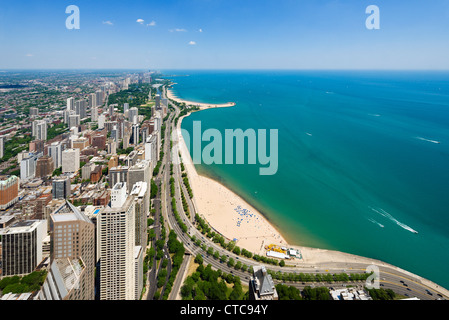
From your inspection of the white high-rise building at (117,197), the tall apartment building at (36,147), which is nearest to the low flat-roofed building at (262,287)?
the white high-rise building at (117,197)

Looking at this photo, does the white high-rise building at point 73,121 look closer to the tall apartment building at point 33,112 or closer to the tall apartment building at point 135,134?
the tall apartment building at point 33,112

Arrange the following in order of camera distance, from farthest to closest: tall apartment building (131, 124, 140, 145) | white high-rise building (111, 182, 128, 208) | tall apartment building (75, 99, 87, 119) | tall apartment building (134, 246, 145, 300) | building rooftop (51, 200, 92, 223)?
tall apartment building (75, 99, 87, 119) < tall apartment building (131, 124, 140, 145) < tall apartment building (134, 246, 145, 300) < white high-rise building (111, 182, 128, 208) < building rooftop (51, 200, 92, 223)

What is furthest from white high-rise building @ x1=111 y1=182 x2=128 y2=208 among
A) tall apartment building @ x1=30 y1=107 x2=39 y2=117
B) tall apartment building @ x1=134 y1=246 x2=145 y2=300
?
tall apartment building @ x1=30 y1=107 x2=39 y2=117

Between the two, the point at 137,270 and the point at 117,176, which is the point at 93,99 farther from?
the point at 137,270

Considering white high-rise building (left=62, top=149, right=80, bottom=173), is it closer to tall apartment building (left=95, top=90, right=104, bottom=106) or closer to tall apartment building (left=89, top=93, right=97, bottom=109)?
tall apartment building (left=89, top=93, right=97, bottom=109)

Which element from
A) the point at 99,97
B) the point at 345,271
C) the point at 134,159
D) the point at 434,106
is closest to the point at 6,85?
the point at 99,97

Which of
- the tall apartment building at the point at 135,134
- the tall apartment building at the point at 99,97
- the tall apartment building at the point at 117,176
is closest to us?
the tall apartment building at the point at 117,176
